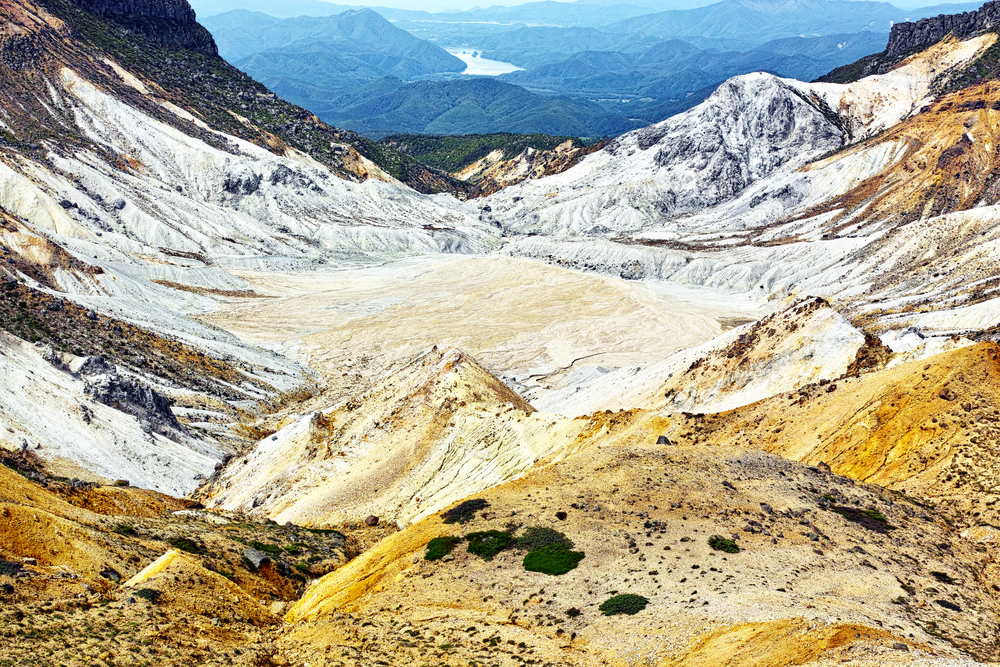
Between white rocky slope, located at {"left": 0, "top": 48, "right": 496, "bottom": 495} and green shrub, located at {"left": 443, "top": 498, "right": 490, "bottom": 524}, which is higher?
white rocky slope, located at {"left": 0, "top": 48, "right": 496, "bottom": 495}

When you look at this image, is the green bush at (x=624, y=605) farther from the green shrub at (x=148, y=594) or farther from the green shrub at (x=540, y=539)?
the green shrub at (x=148, y=594)

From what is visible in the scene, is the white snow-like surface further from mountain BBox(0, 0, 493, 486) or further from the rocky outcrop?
the rocky outcrop

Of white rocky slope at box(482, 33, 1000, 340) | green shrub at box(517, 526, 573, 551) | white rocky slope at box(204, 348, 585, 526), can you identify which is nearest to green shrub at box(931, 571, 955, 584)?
green shrub at box(517, 526, 573, 551)

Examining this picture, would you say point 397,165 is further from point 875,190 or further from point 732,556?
point 732,556

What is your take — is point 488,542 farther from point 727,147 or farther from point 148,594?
point 727,147

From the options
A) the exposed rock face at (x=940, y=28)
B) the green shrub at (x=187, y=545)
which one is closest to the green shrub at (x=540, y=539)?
the green shrub at (x=187, y=545)

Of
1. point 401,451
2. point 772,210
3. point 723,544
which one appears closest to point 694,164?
point 772,210
